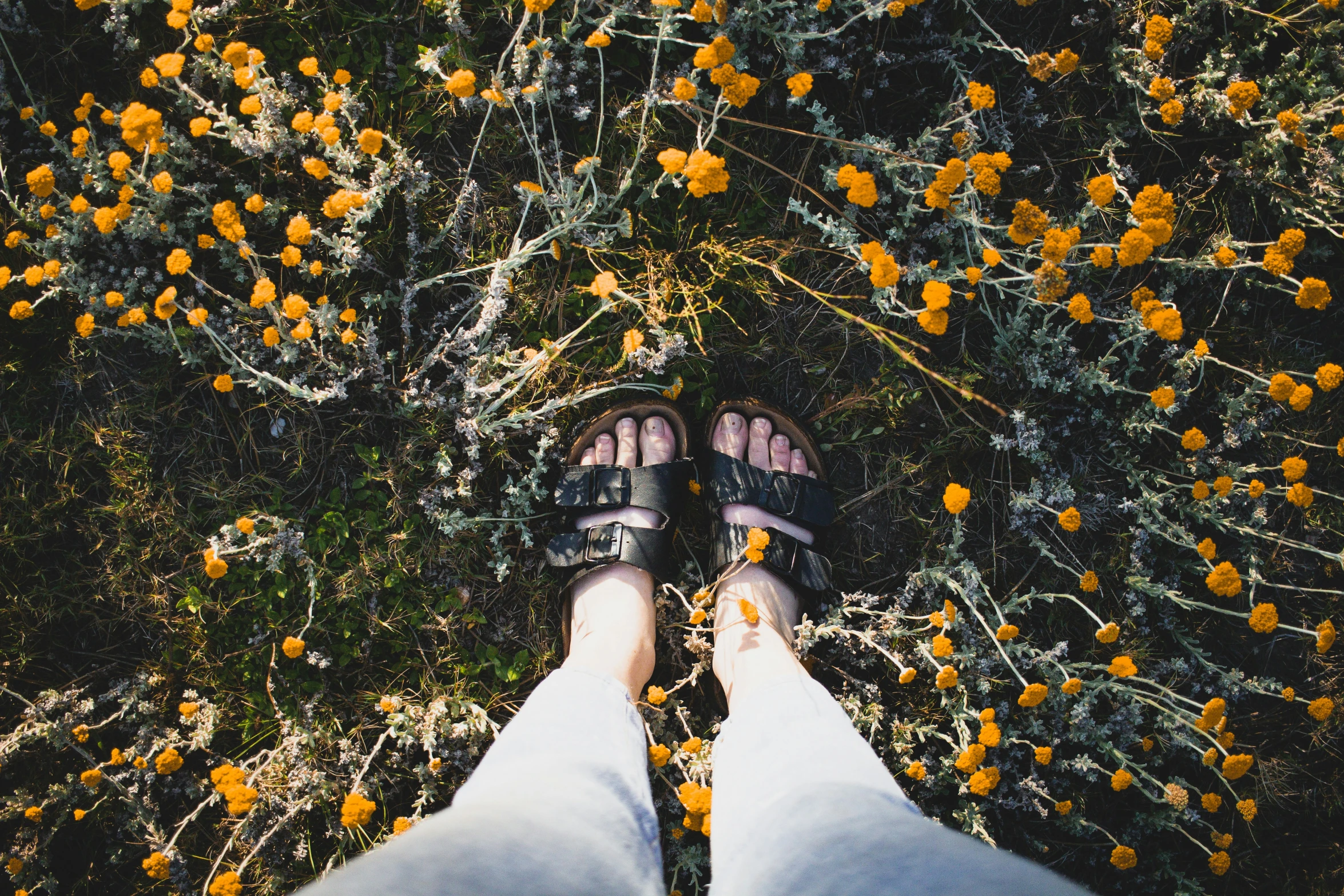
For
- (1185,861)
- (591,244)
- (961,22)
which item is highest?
(961,22)

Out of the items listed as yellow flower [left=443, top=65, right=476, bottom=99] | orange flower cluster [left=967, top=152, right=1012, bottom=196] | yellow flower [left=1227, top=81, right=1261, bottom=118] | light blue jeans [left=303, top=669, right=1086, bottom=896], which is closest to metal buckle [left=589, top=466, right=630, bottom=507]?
light blue jeans [left=303, top=669, right=1086, bottom=896]

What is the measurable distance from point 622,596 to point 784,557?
0.65 meters

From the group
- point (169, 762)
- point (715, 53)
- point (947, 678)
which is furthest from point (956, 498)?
point (169, 762)

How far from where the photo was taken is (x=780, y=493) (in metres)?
2.78

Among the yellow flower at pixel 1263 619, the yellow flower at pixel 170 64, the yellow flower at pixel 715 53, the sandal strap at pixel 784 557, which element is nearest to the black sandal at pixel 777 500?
the sandal strap at pixel 784 557

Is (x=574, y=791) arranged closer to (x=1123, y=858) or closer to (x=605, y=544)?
(x=605, y=544)

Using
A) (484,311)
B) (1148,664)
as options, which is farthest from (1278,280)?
(484,311)

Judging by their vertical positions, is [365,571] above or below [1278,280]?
below

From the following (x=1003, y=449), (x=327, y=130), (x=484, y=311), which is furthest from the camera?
(x=1003, y=449)

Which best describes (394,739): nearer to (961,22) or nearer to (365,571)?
(365,571)

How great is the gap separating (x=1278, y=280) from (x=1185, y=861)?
2.37m

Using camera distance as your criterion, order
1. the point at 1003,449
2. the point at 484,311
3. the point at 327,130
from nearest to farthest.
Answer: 1. the point at 327,130
2. the point at 484,311
3. the point at 1003,449

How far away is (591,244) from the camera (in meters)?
2.75

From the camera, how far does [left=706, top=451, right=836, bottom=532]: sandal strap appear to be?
276 cm
